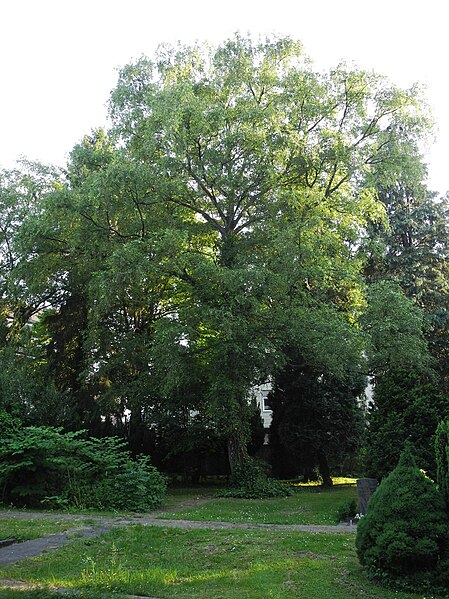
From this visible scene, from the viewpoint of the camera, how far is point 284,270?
17.8 meters

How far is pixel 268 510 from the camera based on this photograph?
15.0m

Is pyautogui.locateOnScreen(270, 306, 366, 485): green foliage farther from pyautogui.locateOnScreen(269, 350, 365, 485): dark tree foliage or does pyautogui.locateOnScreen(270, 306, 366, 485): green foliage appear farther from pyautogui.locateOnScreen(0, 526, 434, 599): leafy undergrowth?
pyautogui.locateOnScreen(0, 526, 434, 599): leafy undergrowth

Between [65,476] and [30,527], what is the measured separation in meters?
4.45

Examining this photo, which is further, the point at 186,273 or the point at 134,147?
the point at 134,147

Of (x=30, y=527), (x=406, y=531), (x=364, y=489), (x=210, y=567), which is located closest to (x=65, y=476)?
(x=30, y=527)

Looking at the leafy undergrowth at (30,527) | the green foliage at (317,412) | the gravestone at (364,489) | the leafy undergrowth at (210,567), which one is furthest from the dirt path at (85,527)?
the green foliage at (317,412)

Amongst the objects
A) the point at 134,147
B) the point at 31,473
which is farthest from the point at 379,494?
the point at 134,147

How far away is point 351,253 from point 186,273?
648cm

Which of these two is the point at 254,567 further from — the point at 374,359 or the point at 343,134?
the point at 343,134

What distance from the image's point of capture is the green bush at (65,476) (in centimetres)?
1388

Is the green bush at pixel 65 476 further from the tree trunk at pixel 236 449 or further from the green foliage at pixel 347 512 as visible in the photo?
the tree trunk at pixel 236 449

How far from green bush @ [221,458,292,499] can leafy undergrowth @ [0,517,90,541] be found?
8700 millimetres

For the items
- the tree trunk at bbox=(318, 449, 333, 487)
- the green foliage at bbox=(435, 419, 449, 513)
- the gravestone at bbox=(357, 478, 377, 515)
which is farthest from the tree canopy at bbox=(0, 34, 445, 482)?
the green foliage at bbox=(435, 419, 449, 513)

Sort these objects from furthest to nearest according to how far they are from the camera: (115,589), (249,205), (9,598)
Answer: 1. (249,205)
2. (115,589)
3. (9,598)
